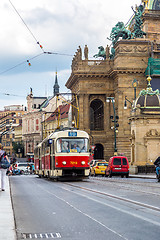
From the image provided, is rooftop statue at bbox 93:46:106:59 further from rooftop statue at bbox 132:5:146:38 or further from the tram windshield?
the tram windshield

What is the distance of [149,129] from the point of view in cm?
4850

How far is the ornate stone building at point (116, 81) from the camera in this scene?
258 ft

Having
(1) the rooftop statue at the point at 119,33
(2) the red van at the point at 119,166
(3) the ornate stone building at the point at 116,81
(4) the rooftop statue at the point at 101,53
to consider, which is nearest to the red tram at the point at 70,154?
(2) the red van at the point at 119,166

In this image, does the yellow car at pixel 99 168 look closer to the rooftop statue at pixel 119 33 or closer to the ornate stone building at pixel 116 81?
the ornate stone building at pixel 116 81

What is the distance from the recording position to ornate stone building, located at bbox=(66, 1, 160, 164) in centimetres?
7856

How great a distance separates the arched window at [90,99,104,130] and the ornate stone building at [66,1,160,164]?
130cm

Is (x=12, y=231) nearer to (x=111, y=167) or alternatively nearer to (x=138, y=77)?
(x=111, y=167)

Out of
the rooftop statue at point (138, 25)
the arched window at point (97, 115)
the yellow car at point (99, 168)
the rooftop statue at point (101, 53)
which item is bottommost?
the yellow car at point (99, 168)

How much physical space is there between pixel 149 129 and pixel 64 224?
39.2m

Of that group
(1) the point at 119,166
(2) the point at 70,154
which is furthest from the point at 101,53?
(2) the point at 70,154

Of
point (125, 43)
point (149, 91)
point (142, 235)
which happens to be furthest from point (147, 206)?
point (125, 43)

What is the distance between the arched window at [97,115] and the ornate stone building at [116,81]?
130 cm

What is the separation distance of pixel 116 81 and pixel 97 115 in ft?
49.7

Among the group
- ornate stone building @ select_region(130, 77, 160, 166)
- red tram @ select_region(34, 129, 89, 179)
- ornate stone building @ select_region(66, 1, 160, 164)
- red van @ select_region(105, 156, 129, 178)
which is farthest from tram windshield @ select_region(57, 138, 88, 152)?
ornate stone building @ select_region(66, 1, 160, 164)
